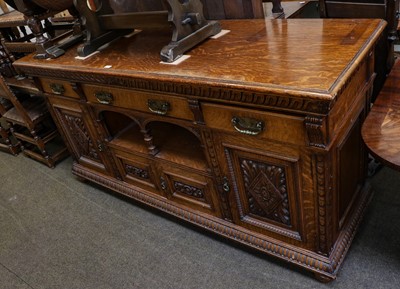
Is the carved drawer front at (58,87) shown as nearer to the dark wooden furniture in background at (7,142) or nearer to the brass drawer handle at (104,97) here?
the brass drawer handle at (104,97)

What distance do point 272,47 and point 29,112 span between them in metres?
1.92

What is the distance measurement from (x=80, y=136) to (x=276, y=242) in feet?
4.14

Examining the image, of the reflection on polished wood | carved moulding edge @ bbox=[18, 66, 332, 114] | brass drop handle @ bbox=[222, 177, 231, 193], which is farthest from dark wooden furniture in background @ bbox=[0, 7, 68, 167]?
the reflection on polished wood

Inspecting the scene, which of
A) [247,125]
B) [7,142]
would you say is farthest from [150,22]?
[7,142]

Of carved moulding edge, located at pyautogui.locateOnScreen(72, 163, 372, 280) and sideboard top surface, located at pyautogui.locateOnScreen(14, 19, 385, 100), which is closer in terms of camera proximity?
sideboard top surface, located at pyautogui.locateOnScreen(14, 19, 385, 100)

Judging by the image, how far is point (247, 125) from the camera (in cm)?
120

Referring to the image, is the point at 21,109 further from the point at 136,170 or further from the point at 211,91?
the point at 211,91

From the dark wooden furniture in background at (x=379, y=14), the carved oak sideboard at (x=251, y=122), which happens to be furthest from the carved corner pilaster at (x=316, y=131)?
the dark wooden furniture in background at (x=379, y=14)

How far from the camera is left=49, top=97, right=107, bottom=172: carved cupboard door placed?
6.37 feet

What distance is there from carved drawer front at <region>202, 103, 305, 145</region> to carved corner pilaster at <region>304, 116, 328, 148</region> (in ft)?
0.08

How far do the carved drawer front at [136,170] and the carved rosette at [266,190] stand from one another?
0.58 m

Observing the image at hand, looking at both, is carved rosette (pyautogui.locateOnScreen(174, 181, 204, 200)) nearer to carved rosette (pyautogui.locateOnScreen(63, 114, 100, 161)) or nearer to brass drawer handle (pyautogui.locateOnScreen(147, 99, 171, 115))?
brass drawer handle (pyautogui.locateOnScreen(147, 99, 171, 115))

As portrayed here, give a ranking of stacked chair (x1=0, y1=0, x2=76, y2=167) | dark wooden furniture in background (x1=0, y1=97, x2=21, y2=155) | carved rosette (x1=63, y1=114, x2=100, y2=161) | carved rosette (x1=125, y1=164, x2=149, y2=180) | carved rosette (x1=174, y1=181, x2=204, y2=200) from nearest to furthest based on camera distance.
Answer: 1. carved rosette (x1=174, y1=181, x2=204, y2=200)
2. carved rosette (x1=125, y1=164, x2=149, y2=180)
3. carved rosette (x1=63, y1=114, x2=100, y2=161)
4. stacked chair (x1=0, y1=0, x2=76, y2=167)
5. dark wooden furniture in background (x1=0, y1=97, x2=21, y2=155)

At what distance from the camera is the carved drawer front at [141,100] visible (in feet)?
4.49
